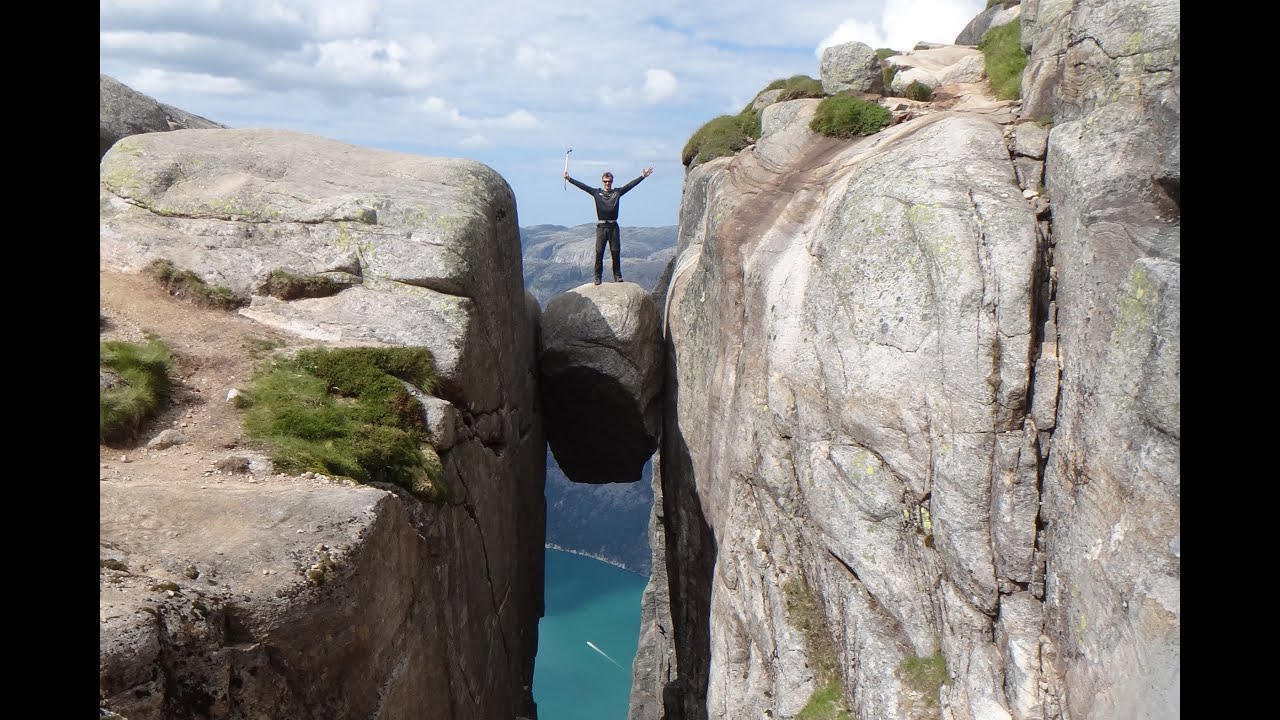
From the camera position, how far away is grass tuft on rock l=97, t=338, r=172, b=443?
33.7ft

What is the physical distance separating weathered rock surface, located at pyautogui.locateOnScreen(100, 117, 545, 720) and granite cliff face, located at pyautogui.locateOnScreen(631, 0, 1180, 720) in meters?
5.10

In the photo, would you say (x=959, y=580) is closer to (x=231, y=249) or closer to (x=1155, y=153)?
(x=1155, y=153)

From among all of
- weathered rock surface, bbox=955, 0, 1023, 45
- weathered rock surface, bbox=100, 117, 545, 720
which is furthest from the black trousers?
weathered rock surface, bbox=955, 0, 1023, 45

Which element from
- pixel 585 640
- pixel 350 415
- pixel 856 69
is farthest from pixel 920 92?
pixel 585 640

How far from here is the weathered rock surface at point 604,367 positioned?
2267 cm

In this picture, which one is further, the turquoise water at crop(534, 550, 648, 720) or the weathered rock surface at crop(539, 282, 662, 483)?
the turquoise water at crop(534, 550, 648, 720)

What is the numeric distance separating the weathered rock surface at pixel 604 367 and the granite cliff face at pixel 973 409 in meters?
4.63

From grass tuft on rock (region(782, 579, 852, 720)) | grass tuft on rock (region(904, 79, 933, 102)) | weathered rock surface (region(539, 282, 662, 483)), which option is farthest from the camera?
weathered rock surface (region(539, 282, 662, 483))

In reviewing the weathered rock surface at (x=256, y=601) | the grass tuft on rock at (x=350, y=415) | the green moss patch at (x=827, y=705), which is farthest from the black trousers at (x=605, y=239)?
the weathered rock surface at (x=256, y=601)

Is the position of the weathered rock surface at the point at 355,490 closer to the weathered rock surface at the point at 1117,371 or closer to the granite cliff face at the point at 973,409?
the granite cliff face at the point at 973,409

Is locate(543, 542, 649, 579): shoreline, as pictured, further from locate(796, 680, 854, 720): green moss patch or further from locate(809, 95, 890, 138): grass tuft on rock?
locate(796, 680, 854, 720): green moss patch

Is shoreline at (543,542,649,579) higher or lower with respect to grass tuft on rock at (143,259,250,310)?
lower

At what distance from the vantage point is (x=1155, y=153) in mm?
10734

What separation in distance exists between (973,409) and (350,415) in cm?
900
